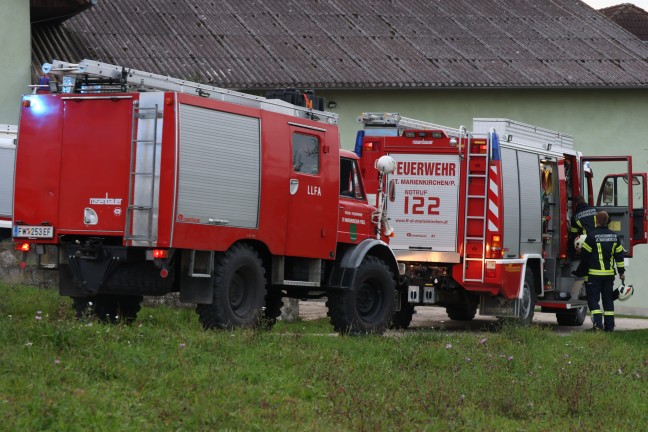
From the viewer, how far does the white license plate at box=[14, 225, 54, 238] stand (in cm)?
1380

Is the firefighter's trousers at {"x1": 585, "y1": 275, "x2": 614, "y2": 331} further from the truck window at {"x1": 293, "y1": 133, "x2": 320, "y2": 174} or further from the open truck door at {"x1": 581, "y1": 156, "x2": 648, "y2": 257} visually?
the truck window at {"x1": 293, "y1": 133, "x2": 320, "y2": 174}

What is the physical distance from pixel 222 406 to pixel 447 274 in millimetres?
9834

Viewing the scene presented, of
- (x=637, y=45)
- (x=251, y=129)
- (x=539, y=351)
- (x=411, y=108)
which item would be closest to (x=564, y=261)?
(x=539, y=351)

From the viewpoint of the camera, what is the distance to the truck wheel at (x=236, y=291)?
13.9m

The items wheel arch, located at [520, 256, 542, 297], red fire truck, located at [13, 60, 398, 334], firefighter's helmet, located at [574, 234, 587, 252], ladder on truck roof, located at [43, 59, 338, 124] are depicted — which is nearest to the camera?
red fire truck, located at [13, 60, 398, 334]

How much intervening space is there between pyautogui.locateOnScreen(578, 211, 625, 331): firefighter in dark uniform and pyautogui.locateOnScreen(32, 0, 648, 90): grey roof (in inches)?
499

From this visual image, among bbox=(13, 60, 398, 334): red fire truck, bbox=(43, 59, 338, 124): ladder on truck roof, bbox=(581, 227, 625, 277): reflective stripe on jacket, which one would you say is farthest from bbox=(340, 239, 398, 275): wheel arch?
bbox=(581, 227, 625, 277): reflective stripe on jacket

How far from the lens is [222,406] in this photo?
9375mm

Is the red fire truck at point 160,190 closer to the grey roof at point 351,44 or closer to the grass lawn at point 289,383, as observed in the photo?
the grass lawn at point 289,383

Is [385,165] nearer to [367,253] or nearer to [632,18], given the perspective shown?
[367,253]

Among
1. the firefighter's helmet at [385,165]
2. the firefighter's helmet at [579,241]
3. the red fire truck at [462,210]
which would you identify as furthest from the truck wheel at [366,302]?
the firefighter's helmet at [579,241]

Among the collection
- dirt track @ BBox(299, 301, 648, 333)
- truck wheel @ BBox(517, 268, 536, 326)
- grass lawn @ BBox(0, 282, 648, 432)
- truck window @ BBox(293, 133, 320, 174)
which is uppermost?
truck window @ BBox(293, 133, 320, 174)

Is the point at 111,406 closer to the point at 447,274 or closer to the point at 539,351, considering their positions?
the point at 539,351

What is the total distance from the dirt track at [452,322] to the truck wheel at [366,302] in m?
2.97
